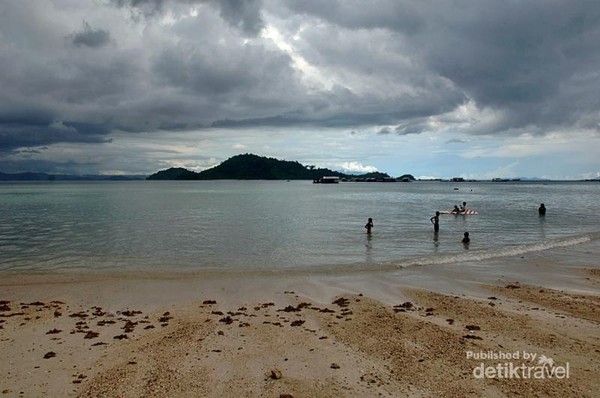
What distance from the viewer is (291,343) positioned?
1119 cm

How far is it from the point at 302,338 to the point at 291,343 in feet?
1.61

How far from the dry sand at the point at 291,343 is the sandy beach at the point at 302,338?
45 mm

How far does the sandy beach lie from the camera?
873 centimetres

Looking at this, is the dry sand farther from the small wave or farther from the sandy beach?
the small wave

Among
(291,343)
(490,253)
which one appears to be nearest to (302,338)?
(291,343)

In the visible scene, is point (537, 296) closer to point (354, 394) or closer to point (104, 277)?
point (354, 394)

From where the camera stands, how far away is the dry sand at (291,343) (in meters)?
8.66

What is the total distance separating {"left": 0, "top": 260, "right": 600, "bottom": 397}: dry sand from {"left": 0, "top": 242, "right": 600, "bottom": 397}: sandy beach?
0.04 m

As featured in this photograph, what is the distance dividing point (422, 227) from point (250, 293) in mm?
32821

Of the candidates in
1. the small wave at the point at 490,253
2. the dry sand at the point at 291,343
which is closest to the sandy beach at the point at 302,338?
the dry sand at the point at 291,343

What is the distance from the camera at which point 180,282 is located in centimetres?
1986

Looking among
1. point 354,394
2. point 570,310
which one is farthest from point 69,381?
point 570,310

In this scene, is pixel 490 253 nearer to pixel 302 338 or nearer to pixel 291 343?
pixel 302 338

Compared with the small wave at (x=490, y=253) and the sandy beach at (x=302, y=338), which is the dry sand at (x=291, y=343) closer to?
the sandy beach at (x=302, y=338)
